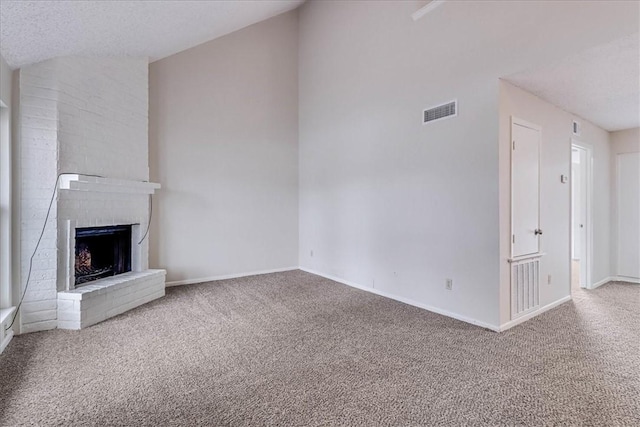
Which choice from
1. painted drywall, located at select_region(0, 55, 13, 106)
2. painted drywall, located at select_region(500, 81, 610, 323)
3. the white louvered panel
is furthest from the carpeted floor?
painted drywall, located at select_region(0, 55, 13, 106)

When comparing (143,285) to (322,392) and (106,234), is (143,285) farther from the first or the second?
(322,392)

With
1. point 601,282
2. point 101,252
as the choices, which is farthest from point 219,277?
point 601,282

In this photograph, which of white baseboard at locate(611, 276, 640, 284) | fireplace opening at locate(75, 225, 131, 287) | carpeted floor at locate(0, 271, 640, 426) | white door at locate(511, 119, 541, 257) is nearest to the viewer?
carpeted floor at locate(0, 271, 640, 426)

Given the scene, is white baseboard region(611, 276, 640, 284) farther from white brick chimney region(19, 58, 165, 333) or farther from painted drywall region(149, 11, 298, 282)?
white brick chimney region(19, 58, 165, 333)

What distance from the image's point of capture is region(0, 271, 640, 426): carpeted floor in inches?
71.6

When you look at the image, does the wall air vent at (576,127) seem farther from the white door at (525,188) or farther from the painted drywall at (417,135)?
the painted drywall at (417,135)

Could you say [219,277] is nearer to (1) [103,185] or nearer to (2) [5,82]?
→ (1) [103,185]

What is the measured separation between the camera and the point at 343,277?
498 centimetres

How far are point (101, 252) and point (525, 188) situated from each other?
4853 mm

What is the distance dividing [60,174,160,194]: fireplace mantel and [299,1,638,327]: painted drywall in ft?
8.74

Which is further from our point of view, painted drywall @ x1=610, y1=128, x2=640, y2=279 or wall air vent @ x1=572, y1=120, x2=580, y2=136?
painted drywall @ x1=610, y1=128, x2=640, y2=279

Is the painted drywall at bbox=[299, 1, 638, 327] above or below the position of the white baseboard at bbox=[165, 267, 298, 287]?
above

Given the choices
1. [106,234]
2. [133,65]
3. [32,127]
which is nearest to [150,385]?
[106,234]

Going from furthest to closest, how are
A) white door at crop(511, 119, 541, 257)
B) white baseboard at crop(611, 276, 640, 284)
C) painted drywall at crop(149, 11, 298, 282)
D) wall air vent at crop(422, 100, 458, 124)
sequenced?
white baseboard at crop(611, 276, 640, 284)
painted drywall at crop(149, 11, 298, 282)
wall air vent at crop(422, 100, 458, 124)
white door at crop(511, 119, 541, 257)
